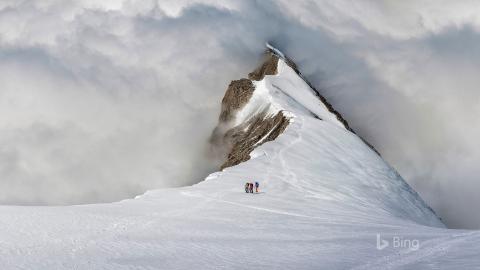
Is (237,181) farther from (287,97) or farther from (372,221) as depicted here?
(287,97)

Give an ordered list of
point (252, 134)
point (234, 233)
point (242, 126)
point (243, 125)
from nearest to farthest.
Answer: point (234, 233)
point (252, 134)
point (243, 125)
point (242, 126)

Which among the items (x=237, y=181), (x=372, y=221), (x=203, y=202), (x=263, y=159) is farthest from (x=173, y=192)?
(x=263, y=159)

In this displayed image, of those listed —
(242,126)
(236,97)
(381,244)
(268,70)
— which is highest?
(268,70)

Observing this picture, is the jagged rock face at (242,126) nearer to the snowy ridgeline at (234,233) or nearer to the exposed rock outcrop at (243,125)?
the exposed rock outcrop at (243,125)

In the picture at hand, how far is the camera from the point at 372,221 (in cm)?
2767

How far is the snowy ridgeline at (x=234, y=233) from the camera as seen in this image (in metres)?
15.5

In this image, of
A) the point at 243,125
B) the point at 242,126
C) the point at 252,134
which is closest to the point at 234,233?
the point at 252,134

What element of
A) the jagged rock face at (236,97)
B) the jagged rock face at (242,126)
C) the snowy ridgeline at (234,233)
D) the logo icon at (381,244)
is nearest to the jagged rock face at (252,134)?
the jagged rock face at (242,126)

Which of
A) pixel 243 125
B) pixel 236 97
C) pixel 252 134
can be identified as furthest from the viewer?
pixel 236 97

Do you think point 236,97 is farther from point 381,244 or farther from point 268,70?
point 381,244

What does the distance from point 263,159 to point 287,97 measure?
41.0 m

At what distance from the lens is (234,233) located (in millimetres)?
20969

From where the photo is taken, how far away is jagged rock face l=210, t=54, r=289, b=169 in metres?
69.4

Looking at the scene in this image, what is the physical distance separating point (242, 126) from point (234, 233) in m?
71.6
